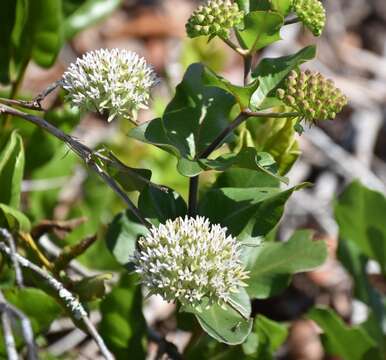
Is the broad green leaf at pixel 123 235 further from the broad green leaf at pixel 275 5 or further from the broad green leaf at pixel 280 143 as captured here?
the broad green leaf at pixel 275 5

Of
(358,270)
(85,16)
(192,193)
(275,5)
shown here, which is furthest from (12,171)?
(358,270)

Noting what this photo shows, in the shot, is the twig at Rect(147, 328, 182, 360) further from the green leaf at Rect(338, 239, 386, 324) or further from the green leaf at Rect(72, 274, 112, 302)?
the green leaf at Rect(338, 239, 386, 324)

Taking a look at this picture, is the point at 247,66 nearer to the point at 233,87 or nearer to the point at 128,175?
the point at 233,87

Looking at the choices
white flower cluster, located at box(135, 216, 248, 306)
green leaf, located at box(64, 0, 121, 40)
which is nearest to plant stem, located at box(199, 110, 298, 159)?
white flower cluster, located at box(135, 216, 248, 306)

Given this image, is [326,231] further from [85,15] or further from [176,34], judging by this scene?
[176,34]

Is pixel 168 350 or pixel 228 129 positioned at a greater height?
pixel 228 129

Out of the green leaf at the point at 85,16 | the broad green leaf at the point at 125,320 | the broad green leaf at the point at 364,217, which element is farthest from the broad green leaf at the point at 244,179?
the green leaf at the point at 85,16

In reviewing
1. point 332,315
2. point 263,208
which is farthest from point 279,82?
point 332,315
